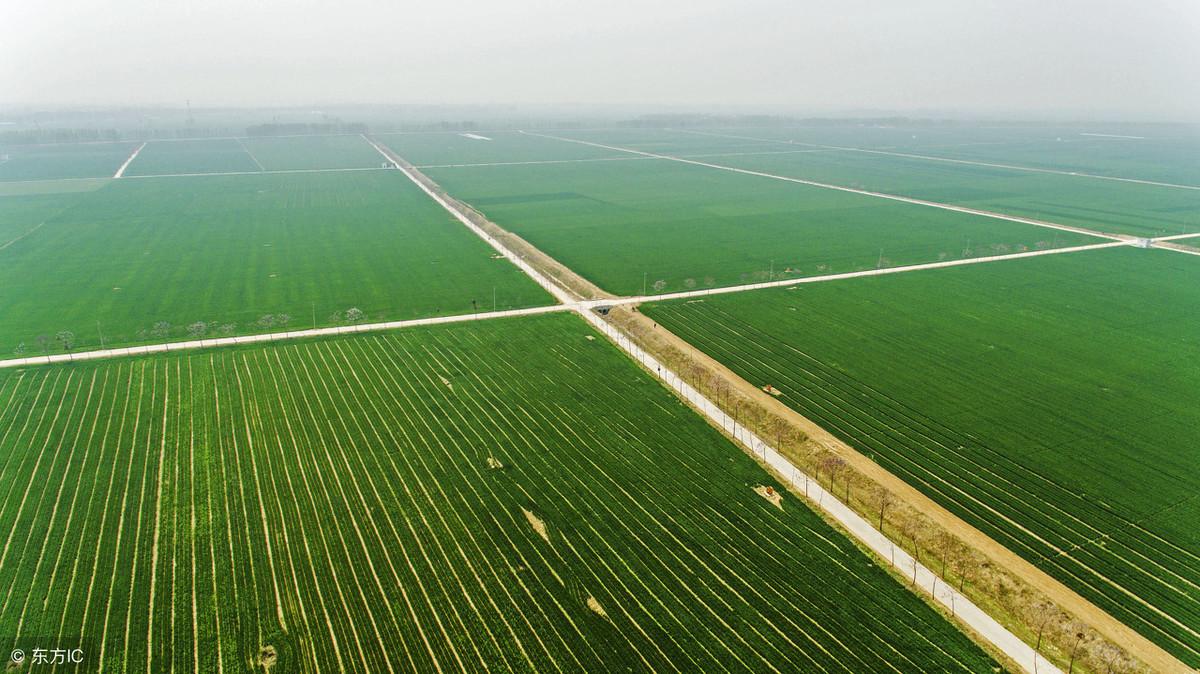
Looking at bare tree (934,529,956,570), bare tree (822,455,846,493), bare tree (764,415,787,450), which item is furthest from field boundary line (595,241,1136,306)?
bare tree (934,529,956,570)

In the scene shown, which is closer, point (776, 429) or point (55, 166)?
point (776, 429)

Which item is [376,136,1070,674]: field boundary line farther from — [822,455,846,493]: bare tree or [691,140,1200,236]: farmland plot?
[691,140,1200,236]: farmland plot

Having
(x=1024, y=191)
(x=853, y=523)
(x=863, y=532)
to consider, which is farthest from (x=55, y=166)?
(x=1024, y=191)

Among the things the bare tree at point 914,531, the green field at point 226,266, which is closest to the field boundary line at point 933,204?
the green field at point 226,266

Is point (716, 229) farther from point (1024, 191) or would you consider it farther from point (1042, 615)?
point (1042, 615)

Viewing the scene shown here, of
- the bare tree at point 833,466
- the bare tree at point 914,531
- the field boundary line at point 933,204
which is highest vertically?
the field boundary line at point 933,204

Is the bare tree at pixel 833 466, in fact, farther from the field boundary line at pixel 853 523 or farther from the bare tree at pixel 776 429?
the bare tree at pixel 776 429
